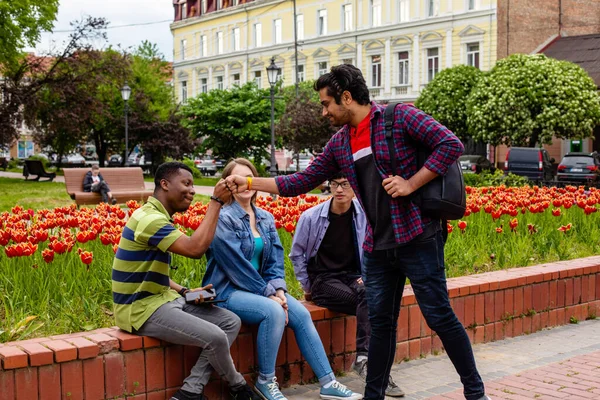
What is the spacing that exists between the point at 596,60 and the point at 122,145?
28.0 m

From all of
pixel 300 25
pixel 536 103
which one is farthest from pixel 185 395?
pixel 300 25

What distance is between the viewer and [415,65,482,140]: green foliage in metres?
41.6

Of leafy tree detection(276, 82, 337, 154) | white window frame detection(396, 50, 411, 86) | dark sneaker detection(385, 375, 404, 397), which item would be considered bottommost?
dark sneaker detection(385, 375, 404, 397)

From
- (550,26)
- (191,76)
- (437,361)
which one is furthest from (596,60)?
(437,361)

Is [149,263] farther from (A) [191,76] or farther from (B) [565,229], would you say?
(A) [191,76]

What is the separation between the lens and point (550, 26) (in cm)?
4800

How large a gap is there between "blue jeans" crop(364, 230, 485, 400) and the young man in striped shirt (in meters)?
0.81

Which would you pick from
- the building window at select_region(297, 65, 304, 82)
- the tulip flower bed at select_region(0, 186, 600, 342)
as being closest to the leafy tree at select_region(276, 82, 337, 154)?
the building window at select_region(297, 65, 304, 82)

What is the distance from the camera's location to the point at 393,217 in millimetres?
4496

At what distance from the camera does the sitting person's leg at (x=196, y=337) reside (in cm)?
471

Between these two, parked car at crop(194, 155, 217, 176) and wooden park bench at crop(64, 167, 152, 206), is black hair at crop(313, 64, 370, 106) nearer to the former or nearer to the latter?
wooden park bench at crop(64, 167, 152, 206)

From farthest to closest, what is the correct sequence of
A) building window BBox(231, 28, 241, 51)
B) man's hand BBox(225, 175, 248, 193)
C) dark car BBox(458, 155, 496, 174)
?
building window BBox(231, 28, 241, 51) < dark car BBox(458, 155, 496, 174) < man's hand BBox(225, 175, 248, 193)

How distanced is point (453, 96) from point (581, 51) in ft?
27.0

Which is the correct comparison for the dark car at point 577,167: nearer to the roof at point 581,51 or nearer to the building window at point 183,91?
the roof at point 581,51
